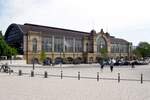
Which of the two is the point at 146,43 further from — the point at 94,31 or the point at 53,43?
the point at 53,43

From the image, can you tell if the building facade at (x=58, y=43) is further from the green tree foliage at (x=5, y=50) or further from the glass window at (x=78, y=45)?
the green tree foliage at (x=5, y=50)

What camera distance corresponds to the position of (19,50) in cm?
8912

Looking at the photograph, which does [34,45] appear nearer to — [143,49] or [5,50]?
[5,50]

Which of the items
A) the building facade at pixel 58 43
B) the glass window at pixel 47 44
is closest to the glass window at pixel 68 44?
the building facade at pixel 58 43

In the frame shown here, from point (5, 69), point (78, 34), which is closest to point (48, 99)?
point (5, 69)

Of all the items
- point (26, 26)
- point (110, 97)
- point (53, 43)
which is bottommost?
point (110, 97)

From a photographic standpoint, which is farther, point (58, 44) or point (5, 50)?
point (58, 44)

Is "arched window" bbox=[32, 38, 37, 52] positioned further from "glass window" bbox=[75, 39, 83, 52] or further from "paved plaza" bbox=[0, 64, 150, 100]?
"paved plaza" bbox=[0, 64, 150, 100]

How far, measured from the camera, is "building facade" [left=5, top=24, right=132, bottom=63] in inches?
3440

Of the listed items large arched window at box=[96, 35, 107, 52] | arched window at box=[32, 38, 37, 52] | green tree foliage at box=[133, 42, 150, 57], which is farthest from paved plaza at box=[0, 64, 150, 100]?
green tree foliage at box=[133, 42, 150, 57]

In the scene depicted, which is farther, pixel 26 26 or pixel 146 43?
pixel 146 43

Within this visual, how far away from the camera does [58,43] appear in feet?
318

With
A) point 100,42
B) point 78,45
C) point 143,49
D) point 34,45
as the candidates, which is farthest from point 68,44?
point 143,49

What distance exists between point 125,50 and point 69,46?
4013 centimetres
